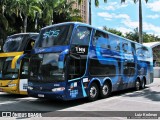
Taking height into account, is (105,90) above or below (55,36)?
below

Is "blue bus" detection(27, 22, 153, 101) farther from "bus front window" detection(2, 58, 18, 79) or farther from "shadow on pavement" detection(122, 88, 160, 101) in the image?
"bus front window" detection(2, 58, 18, 79)

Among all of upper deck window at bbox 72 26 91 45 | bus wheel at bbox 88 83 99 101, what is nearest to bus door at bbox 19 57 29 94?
bus wheel at bbox 88 83 99 101

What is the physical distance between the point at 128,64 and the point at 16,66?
681 cm

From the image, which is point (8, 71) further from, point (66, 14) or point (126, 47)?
point (66, 14)

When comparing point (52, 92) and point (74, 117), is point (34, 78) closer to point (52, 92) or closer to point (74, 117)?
point (52, 92)

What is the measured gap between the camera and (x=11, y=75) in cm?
1462

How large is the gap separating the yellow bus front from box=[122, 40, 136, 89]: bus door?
5946 millimetres

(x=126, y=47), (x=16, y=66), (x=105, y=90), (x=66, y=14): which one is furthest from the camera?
(x=66, y=14)

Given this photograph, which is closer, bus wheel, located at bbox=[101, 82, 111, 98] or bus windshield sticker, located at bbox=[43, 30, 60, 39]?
bus windshield sticker, located at bbox=[43, 30, 60, 39]

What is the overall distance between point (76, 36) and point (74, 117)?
3992mm

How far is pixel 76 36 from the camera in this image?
39.2ft

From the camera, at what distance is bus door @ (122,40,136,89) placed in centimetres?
1648

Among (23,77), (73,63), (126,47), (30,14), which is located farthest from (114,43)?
(30,14)

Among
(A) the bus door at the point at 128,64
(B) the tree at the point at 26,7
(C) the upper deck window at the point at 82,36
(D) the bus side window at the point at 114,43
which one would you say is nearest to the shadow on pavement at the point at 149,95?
(A) the bus door at the point at 128,64
